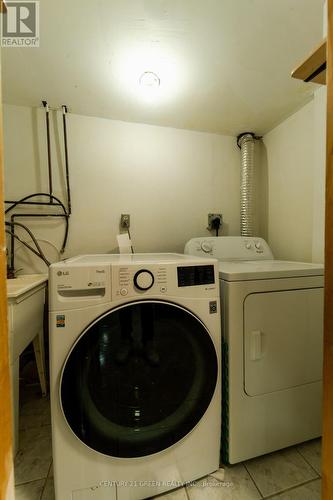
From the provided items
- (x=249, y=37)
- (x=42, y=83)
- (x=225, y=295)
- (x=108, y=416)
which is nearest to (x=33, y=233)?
(x=42, y=83)

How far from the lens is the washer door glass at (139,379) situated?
0.73 meters

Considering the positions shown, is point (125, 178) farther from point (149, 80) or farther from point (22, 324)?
point (22, 324)

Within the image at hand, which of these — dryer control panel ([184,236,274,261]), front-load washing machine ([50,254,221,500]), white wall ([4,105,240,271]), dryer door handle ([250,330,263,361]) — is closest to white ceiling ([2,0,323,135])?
white wall ([4,105,240,271])

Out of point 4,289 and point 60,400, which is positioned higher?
point 4,289

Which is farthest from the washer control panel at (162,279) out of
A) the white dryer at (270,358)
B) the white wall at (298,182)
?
the white wall at (298,182)

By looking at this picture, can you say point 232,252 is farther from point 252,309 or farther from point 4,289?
point 4,289

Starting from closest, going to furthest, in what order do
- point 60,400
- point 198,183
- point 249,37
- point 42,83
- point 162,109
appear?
1. point 60,400
2. point 249,37
3. point 42,83
4. point 162,109
5. point 198,183

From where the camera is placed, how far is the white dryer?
35.5 inches

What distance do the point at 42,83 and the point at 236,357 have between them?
6.12 ft

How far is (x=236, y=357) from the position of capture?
897mm

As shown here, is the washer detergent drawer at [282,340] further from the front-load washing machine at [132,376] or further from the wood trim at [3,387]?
the wood trim at [3,387]

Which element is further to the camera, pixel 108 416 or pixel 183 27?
pixel 183 27

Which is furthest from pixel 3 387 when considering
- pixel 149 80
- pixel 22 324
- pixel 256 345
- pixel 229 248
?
pixel 149 80

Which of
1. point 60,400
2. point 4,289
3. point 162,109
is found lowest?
point 60,400
